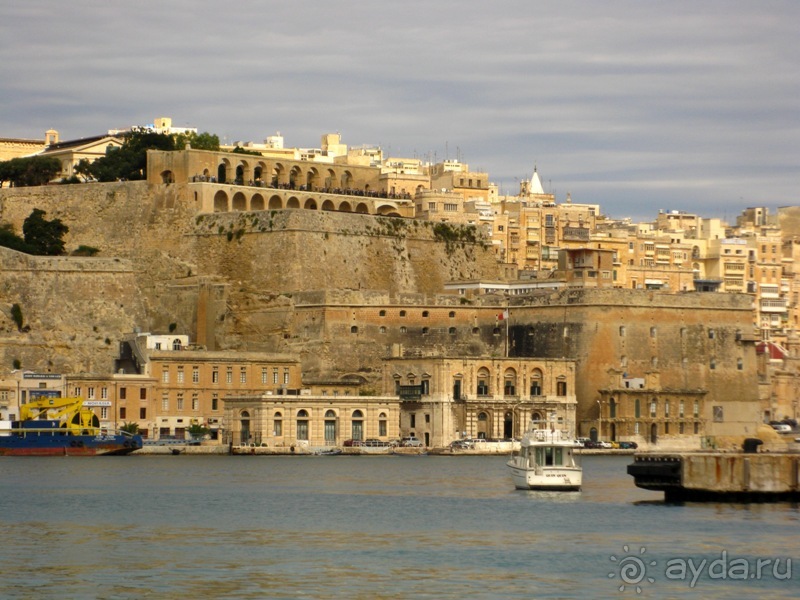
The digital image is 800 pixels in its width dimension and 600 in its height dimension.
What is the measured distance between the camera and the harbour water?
35500mm

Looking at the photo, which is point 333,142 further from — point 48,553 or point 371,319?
point 48,553

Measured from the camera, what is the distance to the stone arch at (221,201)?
8831cm

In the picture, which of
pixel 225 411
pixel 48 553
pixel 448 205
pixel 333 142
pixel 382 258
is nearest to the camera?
pixel 48 553

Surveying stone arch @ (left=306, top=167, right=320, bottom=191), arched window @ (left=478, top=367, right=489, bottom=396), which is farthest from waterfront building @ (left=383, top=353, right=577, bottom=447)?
stone arch @ (left=306, top=167, right=320, bottom=191)

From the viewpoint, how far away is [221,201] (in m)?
88.6

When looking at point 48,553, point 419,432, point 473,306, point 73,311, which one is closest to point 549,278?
point 473,306

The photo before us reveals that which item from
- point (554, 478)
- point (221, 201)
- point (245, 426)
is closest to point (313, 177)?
point (221, 201)

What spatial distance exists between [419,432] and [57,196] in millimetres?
22266

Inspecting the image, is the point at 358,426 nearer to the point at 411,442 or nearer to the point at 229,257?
the point at 411,442

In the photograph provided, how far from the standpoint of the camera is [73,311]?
83.6 m

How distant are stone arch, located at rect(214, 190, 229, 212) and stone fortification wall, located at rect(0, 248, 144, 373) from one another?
15.5 feet

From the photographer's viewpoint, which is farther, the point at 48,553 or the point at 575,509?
the point at 575,509

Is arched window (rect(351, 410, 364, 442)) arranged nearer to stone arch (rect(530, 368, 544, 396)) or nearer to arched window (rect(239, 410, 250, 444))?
arched window (rect(239, 410, 250, 444))

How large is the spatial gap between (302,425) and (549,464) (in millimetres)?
21851
